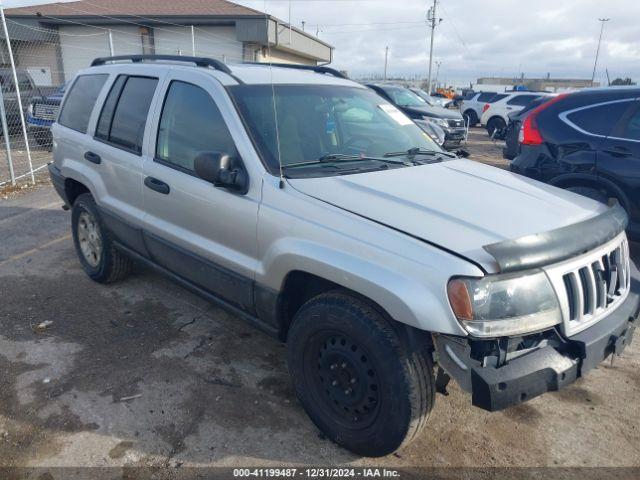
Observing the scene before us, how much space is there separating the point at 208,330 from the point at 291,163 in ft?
5.51

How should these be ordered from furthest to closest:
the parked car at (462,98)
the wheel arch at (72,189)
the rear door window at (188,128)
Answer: the parked car at (462,98) → the wheel arch at (72,189) → the rear door window at (188,128)

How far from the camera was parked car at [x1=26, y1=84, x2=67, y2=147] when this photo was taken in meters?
11.1

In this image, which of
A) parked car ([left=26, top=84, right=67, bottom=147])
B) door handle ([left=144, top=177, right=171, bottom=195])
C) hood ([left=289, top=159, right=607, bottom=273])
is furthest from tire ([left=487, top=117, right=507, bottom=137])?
door handle ([left=144, top=177, right=171, bottom=195])

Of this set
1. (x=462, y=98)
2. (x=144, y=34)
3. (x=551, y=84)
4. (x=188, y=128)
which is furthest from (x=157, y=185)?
(x=551, y=84)

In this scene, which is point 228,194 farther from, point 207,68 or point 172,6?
point 172,6

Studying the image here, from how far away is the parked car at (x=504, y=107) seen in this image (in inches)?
773

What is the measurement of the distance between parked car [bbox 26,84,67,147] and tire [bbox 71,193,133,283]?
741 cm

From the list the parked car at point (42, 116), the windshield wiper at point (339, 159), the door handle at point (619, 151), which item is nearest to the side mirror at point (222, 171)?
the windshield wiper at point (339, 159)

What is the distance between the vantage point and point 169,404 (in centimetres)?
303

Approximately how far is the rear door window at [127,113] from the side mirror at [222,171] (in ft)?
3.62

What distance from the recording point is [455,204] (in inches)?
102

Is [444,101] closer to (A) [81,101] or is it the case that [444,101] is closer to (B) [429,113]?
(B) [429,113]

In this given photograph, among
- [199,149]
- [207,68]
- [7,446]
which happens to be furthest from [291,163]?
[7,446]

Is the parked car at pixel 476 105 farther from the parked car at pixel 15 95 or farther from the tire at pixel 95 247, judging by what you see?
the tire at pixel 95 247
